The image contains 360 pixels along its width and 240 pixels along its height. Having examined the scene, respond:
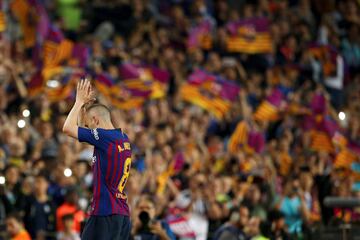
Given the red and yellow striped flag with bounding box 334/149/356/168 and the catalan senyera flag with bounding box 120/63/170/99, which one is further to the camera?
the catalan senyera flag with bounding box 120/63/170/99

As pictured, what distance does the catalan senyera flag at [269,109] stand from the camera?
2439 cm

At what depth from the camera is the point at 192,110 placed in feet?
79.0

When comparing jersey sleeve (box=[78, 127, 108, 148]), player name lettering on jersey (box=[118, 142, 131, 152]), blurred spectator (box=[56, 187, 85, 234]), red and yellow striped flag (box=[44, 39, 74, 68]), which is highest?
red and yellow striped flag (box=[44, 39, 74, 68])

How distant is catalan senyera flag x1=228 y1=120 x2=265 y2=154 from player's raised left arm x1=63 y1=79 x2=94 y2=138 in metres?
9.81

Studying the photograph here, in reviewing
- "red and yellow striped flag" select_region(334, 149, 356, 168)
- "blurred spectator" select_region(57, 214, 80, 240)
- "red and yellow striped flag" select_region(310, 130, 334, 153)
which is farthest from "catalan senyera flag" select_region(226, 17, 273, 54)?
"blurred spectator" select_region(57, 214, 80, 240)

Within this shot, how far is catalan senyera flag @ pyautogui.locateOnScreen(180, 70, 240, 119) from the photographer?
2380cm

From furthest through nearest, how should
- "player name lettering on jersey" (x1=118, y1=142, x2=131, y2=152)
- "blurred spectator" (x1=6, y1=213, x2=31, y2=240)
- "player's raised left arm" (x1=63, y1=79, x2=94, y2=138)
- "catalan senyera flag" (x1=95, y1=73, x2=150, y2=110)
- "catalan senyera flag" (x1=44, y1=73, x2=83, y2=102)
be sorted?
"catalan senyera flag" (x1=95, y1=73, x2=150, y2=110) → "catalan senyera flag" (x1=44, y1=73, x2=83, y2=102) → "blurred spectator" (x1=6, y1=213, x2=31, y2=240) → "player name lettering on jersey" (x1=118, y1=142, x2=131, y2=152) → "player's raised left arm" (x1=63, y1=79, x2=94, y2=138)

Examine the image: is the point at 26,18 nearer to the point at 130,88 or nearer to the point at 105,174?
the point at 130,88

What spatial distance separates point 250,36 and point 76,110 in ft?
42.7

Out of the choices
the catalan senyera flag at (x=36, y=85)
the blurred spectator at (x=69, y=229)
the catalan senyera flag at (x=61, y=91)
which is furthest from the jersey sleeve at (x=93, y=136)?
the catalan senyera flag at (x=61, y=91)

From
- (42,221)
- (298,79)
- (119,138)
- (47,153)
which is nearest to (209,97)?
(298,79)

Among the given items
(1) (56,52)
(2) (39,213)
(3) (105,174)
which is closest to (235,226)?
(2) (39,213)

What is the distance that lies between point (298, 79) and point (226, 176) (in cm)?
607

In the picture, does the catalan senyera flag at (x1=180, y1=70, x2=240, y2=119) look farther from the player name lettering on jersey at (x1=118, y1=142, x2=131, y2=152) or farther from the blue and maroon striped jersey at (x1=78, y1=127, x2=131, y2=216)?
the blue and maroon striped jersey at (x1=78, y1=127, x2=131, y2=216)
